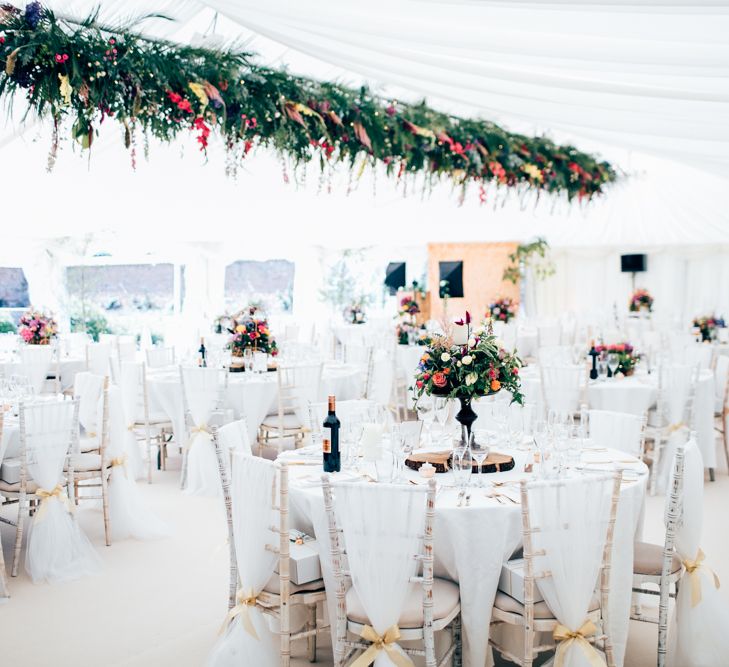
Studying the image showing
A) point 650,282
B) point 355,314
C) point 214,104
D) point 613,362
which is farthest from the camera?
point 650,282

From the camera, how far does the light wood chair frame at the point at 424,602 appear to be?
9.71ft

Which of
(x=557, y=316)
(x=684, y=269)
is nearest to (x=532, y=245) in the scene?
(x=557, y=316)

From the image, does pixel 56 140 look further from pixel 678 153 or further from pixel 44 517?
pixel 678 153

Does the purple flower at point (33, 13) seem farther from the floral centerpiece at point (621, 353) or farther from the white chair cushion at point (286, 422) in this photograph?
the floral centerpiece at point (621, 353)

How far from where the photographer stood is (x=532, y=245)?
15312 mm

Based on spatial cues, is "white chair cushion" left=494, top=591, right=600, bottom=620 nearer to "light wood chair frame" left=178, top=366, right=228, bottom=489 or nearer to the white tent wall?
"light wood chair frame" left=178, top=366, right=228, bottom=489

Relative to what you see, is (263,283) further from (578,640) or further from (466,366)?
(578,640)

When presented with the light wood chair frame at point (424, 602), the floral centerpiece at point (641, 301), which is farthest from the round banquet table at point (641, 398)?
the floral centerpiece at point (641, 301)

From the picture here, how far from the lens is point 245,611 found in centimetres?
330

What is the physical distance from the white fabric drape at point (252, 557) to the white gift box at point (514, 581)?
3.11 feet

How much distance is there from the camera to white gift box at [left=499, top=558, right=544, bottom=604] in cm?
315

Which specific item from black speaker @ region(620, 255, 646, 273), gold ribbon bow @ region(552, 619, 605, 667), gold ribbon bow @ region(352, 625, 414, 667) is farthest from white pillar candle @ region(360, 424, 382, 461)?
black speaker @ region(620, 255, 646, 273)

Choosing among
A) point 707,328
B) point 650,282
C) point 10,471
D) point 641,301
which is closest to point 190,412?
point 10,471

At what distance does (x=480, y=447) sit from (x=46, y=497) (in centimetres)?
264
